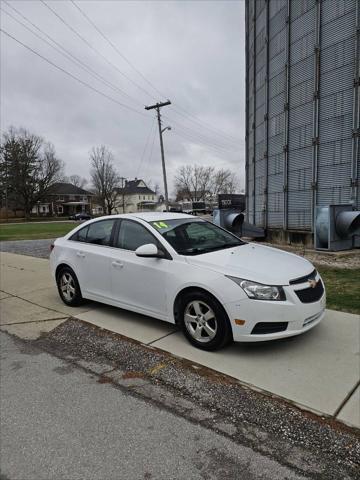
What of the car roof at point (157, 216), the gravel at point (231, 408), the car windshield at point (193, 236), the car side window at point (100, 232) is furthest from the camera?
the car side window at point (100, 232)

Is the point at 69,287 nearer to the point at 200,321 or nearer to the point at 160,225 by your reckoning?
the point at 160,225

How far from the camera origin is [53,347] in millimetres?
4441

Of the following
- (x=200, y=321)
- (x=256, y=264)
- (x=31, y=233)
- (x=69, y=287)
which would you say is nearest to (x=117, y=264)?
(x=69, y=287)

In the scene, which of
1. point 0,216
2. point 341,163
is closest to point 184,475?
point 341,163

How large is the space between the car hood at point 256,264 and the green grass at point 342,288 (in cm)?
151

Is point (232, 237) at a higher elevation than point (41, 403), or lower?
higher

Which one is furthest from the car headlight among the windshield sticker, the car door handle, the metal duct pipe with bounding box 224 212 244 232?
the metal duct pipe with bounding box 224 212 244 232

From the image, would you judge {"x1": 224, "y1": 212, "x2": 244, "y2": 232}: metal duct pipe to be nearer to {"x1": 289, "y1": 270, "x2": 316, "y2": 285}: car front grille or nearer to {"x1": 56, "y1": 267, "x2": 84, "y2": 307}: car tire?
{"x1": 56, "y1": 267, "x2": 84, "y2": 307}: car tire

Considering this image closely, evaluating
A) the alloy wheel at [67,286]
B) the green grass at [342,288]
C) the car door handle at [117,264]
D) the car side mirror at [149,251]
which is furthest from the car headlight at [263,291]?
the alloy wheel at [67,286]

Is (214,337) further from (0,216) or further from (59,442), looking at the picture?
(0,216)

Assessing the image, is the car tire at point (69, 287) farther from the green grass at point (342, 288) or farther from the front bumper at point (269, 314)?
the green grass at point (342, 288)

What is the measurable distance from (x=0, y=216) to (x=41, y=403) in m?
73.1

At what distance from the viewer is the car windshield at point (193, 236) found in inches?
180

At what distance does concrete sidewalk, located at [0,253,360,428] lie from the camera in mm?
3111
